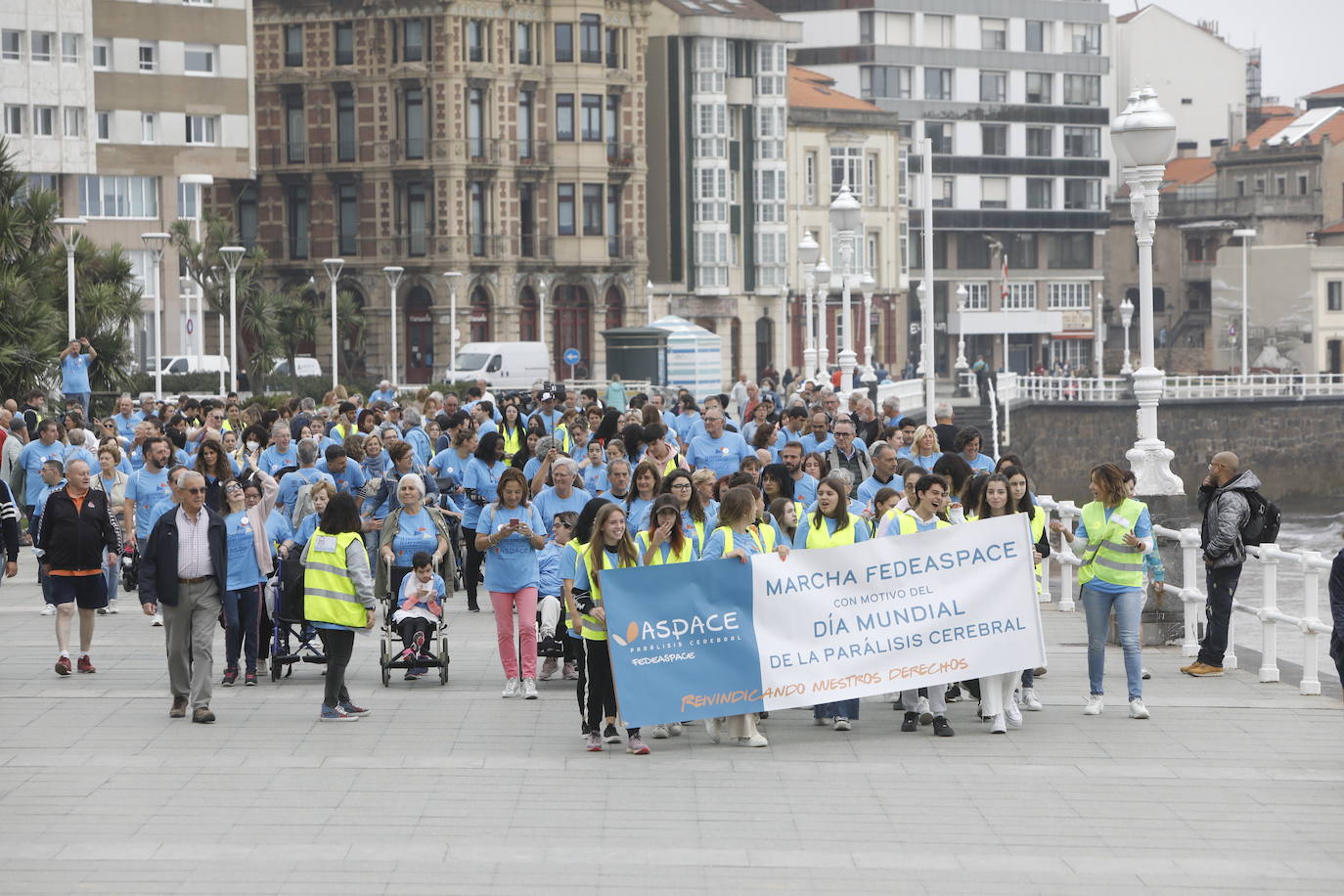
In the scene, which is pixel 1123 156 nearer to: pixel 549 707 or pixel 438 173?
pixel 549 707

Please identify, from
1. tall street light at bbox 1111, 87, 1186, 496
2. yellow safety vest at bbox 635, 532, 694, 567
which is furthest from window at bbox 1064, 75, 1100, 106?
yellow safety vest at bbox 635, 532, 694, 567

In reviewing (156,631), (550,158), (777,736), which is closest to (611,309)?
(550,158)

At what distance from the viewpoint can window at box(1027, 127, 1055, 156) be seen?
108500 millimetres

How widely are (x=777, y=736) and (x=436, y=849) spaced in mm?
3686

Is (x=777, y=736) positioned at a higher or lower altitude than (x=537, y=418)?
lower

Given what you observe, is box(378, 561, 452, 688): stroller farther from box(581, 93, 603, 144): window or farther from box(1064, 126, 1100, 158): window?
box(1064, 126, 1100, 158): window

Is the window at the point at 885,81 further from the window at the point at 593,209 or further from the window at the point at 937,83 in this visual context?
the window at the point at 593,209

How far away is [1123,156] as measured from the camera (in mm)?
18125

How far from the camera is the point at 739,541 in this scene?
43.2 ft

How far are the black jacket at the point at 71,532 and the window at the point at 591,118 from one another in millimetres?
64291

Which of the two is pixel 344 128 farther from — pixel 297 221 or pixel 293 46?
A: pixel 297 221

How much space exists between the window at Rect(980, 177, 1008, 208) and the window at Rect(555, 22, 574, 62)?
32.9 meters

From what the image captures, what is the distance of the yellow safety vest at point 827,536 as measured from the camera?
13.6m

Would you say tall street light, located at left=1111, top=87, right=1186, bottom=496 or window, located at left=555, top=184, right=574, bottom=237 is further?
window, located at left=555, top=184, right=574, bottom=237
